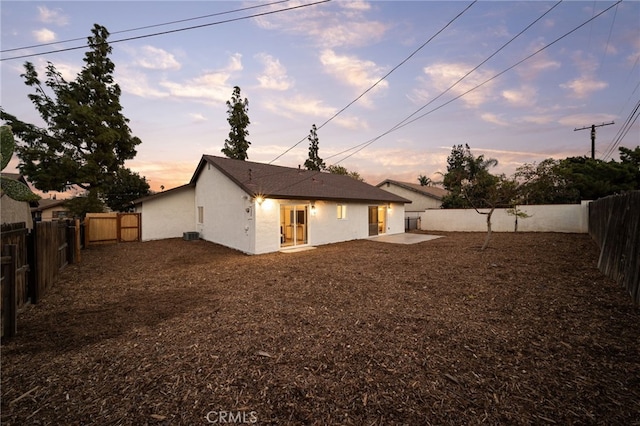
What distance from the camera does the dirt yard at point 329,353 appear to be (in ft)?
7.71

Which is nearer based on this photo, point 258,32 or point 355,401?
point 355,401

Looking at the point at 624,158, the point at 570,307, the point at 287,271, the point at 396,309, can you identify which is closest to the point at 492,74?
the point at 570,307

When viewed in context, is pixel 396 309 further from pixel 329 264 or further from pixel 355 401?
pixel 329 264

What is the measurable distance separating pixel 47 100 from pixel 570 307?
28764 mm

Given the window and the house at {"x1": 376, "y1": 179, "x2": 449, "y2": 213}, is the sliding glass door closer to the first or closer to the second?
the window

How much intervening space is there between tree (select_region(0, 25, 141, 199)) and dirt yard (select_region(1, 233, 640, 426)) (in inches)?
622

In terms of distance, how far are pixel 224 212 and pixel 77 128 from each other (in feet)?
46.9

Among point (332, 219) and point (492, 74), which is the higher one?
point (492, 74)

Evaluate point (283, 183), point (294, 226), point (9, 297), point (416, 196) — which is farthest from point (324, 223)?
point (416, 196)

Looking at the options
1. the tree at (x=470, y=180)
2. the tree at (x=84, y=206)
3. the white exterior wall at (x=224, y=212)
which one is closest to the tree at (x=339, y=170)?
the tree at (x=470, y=180)

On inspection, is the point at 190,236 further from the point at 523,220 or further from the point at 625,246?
the point at 523,220

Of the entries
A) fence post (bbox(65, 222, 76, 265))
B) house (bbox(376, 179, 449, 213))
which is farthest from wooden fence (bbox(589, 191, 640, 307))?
house (bbox(376, 179, 449, 213))

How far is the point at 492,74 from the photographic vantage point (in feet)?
28.5

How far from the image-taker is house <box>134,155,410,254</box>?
1127 centimetres
